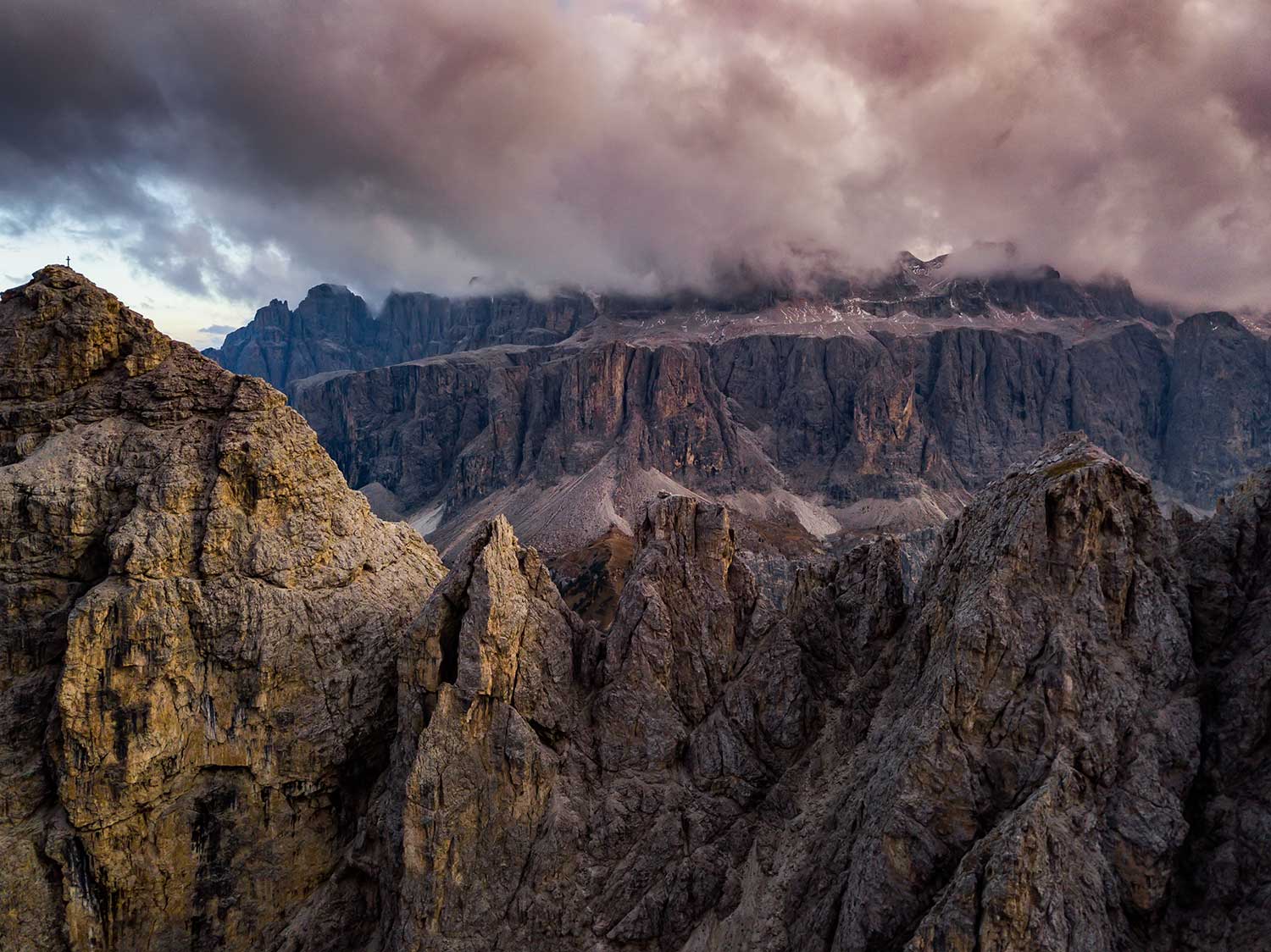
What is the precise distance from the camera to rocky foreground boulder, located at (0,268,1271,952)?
3108cm

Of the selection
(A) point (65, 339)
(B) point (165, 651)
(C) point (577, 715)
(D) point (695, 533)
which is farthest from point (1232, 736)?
(A) point (65, 339)

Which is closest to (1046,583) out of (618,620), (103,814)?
(618,620)

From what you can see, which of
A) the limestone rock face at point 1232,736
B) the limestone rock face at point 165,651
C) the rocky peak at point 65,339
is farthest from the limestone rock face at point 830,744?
the rocky peak at point 65,339

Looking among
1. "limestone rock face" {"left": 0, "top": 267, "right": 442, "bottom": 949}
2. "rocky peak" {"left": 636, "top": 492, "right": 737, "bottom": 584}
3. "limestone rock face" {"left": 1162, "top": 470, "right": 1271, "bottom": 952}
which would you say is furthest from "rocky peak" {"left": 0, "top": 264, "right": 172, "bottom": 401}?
"limestone rock face" {"left": 1162, "top": 470, "right": 1271, "bottom": 952}

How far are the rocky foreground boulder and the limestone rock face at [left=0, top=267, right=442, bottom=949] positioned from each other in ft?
0.63

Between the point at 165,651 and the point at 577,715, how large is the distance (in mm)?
27305

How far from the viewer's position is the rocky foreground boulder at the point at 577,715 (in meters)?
31.1

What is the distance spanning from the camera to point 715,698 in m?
49.1

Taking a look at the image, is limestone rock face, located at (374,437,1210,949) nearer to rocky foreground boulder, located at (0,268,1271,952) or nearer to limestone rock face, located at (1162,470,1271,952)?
rocky foreground boulder, located at (0,268,1271,952)

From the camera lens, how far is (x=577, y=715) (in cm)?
4784

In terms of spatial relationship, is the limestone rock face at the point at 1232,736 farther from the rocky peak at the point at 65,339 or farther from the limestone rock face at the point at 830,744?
the rocky peak at the point at 65,339

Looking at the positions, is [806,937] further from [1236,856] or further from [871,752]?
[1236,856]

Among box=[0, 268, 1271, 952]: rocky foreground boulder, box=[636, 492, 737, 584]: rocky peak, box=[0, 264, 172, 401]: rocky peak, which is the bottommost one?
box=[0, 268, 1271, 952]: rocky foreground boulder

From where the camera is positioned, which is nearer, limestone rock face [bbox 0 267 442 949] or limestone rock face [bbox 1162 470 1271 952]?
limestone rock face [bbox 1162 470 1271 952]
